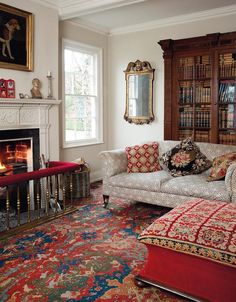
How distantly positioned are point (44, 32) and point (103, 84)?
1.79m

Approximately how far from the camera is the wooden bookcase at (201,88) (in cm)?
454

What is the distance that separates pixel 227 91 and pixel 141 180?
192 centimetres

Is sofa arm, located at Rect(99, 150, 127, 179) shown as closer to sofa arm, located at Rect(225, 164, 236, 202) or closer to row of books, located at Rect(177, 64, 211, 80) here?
sofa arm, located at Rect(225, 164, 236, 202)

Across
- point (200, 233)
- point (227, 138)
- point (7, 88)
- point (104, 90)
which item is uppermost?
point (104, 90)

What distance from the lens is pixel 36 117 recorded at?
424 centimetres

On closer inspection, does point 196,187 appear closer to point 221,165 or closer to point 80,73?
point 221,165

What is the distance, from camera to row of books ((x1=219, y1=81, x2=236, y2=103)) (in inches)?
179

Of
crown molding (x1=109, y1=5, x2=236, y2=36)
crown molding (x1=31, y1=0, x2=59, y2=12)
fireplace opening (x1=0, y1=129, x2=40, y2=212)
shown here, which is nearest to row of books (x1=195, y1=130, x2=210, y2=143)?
crown molding (x1=109, y1=5, x2=236, y2=36)

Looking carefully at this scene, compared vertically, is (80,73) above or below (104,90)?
above

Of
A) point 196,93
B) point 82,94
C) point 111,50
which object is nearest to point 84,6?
point 82,94

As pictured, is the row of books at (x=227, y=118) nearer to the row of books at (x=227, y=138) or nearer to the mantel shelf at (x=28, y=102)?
the row of books at (x=227, y=138)

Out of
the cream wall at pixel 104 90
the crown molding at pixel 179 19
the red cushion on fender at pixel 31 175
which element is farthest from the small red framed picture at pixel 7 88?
the crown molding at pixel 179 19

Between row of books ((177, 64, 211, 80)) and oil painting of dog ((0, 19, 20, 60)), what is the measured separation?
95.6 inches

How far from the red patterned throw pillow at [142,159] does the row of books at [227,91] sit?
1.30m
